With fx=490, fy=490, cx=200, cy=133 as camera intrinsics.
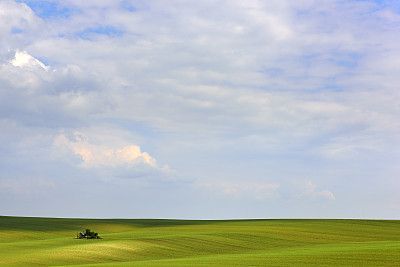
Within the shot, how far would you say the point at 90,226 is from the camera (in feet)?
213

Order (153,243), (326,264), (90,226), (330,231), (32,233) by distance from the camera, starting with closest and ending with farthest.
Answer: (326,264) < (153,243) < (32,233) < (330,231) < (90,226)

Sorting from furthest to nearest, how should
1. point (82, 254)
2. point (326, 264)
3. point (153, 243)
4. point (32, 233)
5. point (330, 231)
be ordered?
1. point (330, 231)
2. point (32, 233)
3. point (153, 243)
4. point (82, 254)
5. point (326, 264)

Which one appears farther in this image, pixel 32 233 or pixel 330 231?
pixel 330 231

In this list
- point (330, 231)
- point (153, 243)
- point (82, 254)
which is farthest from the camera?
point (330, 231)

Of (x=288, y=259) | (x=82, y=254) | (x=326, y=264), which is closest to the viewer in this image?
(x=326, y=264)

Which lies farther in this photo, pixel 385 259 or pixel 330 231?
pixel 330 231

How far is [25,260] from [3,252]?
570 cm

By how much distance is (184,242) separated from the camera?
41.0m

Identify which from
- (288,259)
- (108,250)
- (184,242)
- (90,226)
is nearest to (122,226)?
(90,226)

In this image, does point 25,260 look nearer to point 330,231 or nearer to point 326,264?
point 326,264

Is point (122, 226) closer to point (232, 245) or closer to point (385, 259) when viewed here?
point (232, 245)

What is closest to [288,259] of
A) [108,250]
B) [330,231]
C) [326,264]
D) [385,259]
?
[326,264]

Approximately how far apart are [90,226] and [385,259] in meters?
45.6

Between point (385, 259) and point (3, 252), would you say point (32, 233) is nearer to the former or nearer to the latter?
point (3, 252)
